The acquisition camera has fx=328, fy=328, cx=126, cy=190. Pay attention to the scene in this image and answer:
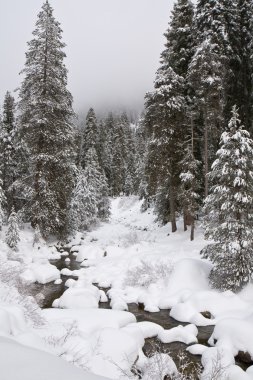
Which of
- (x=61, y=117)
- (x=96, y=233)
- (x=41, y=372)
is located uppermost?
(x=61, y=117)

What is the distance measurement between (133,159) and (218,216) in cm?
5564

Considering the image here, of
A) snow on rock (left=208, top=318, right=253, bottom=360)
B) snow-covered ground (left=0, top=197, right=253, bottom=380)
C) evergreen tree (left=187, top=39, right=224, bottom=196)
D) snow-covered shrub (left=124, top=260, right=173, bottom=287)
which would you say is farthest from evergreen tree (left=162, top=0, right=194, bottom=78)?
snow on rock (left=208, top=318, right=253, bottom=360)

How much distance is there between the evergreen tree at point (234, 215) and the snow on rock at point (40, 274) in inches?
308

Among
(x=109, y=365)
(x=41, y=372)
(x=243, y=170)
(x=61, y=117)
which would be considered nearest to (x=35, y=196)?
(x=61, y=117)

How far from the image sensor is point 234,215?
1335 cm

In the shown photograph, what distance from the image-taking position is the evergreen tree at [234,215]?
41.9 feet

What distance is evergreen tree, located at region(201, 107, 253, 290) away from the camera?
503 inches

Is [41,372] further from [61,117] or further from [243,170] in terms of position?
[61,117]

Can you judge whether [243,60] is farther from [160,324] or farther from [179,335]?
[179,335]

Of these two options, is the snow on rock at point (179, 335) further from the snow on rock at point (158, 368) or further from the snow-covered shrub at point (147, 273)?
the snow-covered shrub at point (147, 273)

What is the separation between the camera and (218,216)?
44.8 ft

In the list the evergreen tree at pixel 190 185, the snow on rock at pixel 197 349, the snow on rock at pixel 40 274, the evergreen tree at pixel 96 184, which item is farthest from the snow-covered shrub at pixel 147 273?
the evergreen tree at pixel 96 184

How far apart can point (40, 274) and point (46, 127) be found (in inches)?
408

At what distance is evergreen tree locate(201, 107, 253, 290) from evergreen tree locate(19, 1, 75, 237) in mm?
12249
